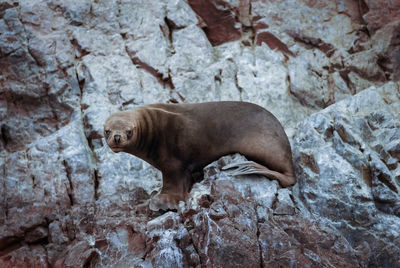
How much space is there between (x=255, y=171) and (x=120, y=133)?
5.27ft

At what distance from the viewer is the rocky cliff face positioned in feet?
14.6

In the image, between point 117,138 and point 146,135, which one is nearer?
point 117,138

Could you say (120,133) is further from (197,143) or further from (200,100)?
(200,100)

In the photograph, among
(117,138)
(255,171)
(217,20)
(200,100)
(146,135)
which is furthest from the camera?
(217,20)

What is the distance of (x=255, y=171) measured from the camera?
16.6 feet

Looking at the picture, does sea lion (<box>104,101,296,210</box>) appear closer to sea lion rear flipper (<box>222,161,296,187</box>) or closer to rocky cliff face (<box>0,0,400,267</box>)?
sea lion rear flipper (<box>222,161,296,187</box>)

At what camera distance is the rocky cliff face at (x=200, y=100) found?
446 cm

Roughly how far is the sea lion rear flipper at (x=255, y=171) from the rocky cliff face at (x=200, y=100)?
11 cm

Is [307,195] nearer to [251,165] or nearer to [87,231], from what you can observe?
[251,165]

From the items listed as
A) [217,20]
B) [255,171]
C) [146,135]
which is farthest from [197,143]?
[217,20]

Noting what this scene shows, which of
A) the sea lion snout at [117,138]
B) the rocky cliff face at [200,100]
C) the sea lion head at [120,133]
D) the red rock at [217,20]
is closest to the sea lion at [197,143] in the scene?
the sea lion head at [120,133]

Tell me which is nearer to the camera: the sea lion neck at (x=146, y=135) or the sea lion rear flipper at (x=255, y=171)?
the sea lion rear flipper at (x=255, y=171)

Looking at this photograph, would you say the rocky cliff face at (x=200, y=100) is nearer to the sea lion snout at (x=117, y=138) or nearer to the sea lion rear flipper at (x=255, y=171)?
the sea lion rear flipper at (x=255, y=171)

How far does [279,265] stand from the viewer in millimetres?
3982
